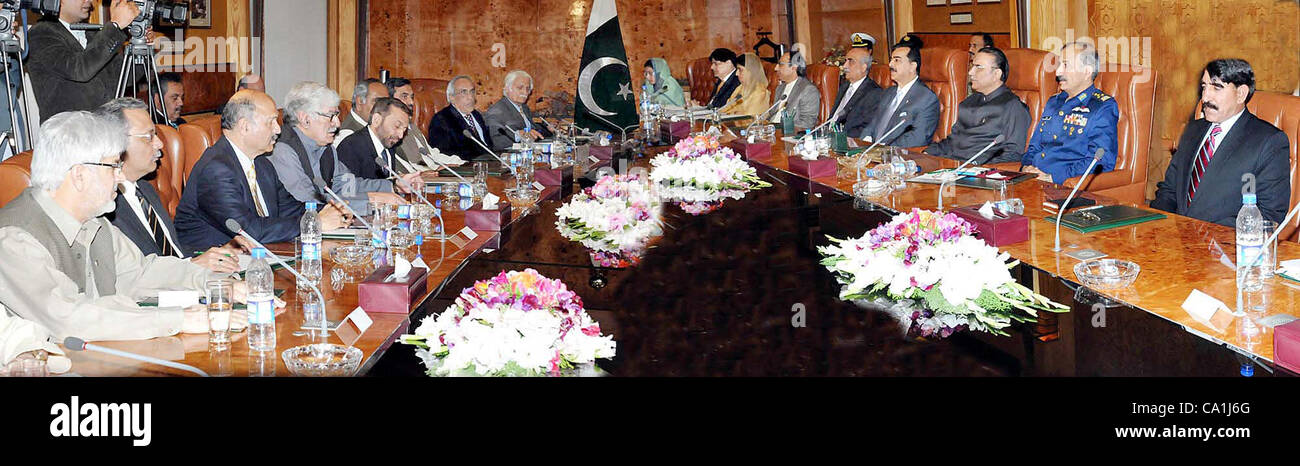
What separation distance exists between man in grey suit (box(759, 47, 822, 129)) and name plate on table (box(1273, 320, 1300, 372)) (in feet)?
14.2

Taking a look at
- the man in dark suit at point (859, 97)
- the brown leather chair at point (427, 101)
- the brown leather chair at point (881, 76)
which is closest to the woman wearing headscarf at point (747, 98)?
the brown leather chair at point (881, 76)

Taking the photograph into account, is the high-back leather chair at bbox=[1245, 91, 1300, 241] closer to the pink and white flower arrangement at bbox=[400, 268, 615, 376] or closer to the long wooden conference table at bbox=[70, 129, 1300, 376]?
the long wooden conference table at bbox=[70, 129, 1300, 376]

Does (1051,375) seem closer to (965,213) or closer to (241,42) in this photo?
(965,213)

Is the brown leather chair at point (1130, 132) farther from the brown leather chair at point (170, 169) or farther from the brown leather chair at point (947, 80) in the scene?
the brown leather chair at point (170, 169)

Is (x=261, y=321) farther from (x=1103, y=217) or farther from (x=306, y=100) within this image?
(x=1103, y=217)

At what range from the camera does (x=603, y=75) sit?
9062 millimetres

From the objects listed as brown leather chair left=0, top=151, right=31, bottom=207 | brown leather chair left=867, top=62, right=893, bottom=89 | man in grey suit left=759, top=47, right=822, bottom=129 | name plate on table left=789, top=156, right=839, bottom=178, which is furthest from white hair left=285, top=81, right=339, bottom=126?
brown leather chair left=867, top=62, right=893, bottom=89

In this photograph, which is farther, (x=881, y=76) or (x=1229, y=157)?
(x=881, y=76)

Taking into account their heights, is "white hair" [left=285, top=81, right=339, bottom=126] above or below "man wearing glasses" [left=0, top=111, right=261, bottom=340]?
above

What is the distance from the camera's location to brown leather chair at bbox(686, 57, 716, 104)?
8852 millimetres

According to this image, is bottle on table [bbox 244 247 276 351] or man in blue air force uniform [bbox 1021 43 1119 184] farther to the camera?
man in blue air force uniform [bbox 1021 43 1119 184]

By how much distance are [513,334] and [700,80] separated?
24.5ft

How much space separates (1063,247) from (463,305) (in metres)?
1.43

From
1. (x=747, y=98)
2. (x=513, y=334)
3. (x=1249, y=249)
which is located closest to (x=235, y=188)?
(x=513, y=334)
